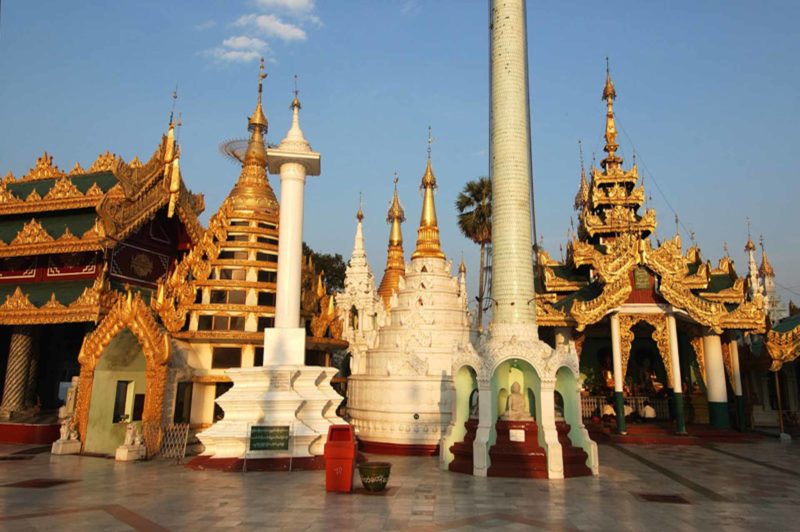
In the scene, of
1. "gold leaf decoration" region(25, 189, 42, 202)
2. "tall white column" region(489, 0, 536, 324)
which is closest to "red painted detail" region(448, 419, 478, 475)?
"tall white column" region(489, 0, 536, 324)

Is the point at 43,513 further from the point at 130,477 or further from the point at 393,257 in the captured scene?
the point at 393,257

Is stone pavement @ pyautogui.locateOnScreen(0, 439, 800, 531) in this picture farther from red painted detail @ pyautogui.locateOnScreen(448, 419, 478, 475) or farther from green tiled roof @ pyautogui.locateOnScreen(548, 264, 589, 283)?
green tiled roof @ pyautogui.locateOnScreen(548, 264, 589, 283)

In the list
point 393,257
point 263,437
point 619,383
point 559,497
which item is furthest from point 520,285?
point 393,257

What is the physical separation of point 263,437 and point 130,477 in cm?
304

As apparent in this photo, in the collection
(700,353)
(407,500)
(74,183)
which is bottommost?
(407,500)

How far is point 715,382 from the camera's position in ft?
72.1

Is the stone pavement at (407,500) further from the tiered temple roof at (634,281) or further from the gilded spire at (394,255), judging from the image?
the gilded spire at (394,255)

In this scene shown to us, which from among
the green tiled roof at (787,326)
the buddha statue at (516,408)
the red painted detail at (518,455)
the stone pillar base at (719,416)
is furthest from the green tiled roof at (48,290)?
the green tiled roof at (787,326)

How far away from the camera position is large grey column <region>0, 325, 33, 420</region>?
71.5 ft

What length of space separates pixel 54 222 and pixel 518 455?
20.5 meters

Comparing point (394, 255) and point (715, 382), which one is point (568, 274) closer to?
point (715, 382)

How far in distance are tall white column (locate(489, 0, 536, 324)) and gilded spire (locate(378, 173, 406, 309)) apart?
2344 centimetres

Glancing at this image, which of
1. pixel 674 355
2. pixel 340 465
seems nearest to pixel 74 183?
pixel 340 465

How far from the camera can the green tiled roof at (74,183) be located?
23969 millimetres
